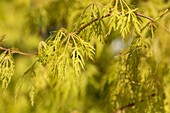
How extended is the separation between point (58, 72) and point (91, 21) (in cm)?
21

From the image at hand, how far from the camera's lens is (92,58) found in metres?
0.59

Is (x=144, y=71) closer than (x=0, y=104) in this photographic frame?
Yes

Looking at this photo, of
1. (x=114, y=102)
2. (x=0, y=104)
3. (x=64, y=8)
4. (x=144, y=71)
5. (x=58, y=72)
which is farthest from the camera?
Result: (x=64, y=8)

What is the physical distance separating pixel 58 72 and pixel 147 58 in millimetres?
426

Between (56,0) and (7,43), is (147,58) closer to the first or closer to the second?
(7,43)

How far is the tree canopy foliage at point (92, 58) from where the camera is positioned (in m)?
0.60

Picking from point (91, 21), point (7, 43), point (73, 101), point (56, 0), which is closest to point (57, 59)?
point (91, 21)

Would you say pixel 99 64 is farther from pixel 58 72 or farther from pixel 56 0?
pixel 58 72

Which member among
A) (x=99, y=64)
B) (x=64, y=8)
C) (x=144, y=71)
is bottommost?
(x=144, y=71)

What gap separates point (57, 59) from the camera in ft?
1.96

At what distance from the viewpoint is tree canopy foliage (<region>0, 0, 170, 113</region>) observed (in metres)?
0.60

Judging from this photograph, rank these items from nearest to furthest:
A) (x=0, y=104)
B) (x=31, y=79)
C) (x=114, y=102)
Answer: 1. (x=31, y=79)
2. (x=114, y=102)
3. (x=0, y=104)

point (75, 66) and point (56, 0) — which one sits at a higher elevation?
point (56, 0)

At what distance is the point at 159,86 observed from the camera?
0.82 metres
